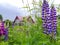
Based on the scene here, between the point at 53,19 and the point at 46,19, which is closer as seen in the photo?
the point at 53,19

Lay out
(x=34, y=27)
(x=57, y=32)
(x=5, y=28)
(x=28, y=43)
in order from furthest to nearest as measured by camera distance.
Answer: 1. (x=5, y=28)
2. (x=34, y=27)
3. (x=57, y=32)
4. (x=28, y=43)

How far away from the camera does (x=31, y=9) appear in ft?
17.1

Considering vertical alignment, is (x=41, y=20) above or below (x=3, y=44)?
above

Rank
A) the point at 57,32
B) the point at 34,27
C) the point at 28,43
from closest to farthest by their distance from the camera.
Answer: the point at 28,43 → the point at 57,32 → the point at 34,27

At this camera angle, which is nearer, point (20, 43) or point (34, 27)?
point (20, 43)

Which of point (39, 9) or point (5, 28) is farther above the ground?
point (39, 9)

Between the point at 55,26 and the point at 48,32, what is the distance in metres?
0.15

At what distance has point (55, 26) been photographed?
4316 millimetres

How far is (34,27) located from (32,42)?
734 millimetres

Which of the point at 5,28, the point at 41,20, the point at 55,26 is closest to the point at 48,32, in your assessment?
the point at 55,26

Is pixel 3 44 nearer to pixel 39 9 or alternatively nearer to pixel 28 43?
pixel 28 43

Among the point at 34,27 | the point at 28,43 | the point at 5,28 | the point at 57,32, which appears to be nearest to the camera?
the point at 28,43

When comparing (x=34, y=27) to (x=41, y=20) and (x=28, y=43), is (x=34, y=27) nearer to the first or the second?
(x=41, y=20)

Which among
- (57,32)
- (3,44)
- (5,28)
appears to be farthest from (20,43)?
(5,28)
